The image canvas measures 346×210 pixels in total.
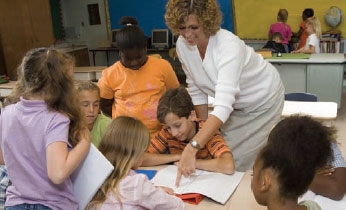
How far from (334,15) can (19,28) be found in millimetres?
5251

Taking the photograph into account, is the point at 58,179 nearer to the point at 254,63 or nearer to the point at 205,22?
the point at 205,22

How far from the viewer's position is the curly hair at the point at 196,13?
161 cm

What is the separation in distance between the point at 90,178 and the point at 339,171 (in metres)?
0.90

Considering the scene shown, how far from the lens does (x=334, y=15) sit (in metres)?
6.34

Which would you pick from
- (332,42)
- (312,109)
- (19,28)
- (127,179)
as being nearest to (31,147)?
A: (127,179)

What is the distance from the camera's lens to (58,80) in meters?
1.22

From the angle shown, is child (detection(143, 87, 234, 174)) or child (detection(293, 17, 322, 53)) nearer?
child (detection(143, 87, 234, 174))

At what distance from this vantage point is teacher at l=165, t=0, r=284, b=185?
5.19 ft

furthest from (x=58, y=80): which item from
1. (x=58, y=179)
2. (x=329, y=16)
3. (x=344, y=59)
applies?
(x=329, y=16)

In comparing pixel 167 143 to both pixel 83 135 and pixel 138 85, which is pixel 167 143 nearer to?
pixel 138 85

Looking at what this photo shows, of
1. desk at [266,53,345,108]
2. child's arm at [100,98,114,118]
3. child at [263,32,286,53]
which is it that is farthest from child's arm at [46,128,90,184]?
child at [263,32,286,53]

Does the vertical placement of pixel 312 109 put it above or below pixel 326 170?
below

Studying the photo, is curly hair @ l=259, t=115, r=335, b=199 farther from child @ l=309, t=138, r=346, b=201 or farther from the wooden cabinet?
the wooden cabinet

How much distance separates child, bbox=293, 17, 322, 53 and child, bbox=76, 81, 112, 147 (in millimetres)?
4594
